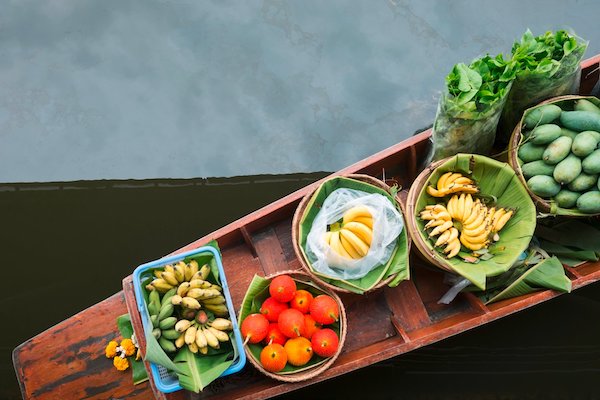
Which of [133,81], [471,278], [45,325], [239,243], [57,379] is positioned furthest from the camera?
[133,81]

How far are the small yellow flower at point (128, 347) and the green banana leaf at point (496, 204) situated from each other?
4.15 ft

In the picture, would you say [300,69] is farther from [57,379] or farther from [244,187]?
[57,379]

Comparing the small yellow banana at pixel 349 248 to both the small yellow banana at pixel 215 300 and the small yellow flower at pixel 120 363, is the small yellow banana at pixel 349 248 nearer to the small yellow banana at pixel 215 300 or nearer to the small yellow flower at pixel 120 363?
the small yellow banana at pixel 215 300

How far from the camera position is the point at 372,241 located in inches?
86.8

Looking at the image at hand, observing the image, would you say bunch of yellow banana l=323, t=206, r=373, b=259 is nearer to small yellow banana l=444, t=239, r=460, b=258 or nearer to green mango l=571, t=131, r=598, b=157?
small yellow banana l=444, t=239, r=460, b=258

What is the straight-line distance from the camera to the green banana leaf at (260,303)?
2.12 meters

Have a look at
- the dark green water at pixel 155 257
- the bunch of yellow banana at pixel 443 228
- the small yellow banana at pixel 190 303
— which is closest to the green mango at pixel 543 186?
the bunch of yellow banana at pixel 443 228

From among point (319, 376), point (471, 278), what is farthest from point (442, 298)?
point (319, 376)

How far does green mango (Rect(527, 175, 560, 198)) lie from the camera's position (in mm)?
2223

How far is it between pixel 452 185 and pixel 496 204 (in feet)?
0.77

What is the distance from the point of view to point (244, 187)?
3119 millimetres

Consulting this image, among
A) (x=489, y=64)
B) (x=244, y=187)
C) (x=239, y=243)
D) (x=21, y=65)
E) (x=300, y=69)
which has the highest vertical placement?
(x=21, y=65)

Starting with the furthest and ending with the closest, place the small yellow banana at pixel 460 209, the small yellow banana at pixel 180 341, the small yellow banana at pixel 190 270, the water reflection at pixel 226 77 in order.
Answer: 1. the water reflection at pixel 226 77
2. the small yellow banana at pixel 460 209
3. the small yellow banana at pixel 190 270
4. the small yellow banana at pixel 180 341

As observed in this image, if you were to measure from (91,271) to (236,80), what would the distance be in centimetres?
135
